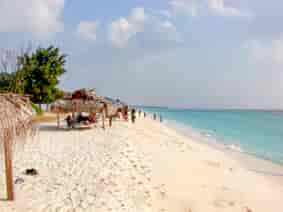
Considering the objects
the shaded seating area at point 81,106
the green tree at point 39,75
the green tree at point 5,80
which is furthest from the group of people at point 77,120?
the green tree at point 5,80

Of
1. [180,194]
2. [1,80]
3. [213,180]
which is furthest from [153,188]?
[1,80]

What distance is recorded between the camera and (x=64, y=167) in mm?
7637

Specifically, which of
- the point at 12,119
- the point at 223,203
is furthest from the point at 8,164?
the point at 223,203

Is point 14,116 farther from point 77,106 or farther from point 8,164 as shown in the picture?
point 77,106

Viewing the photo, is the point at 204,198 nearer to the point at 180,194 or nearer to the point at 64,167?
the point at 180,194

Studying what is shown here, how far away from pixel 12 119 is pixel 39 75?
2161cm

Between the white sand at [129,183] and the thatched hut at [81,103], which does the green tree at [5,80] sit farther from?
the white sand at [129,183]

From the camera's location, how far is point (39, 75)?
24828mm

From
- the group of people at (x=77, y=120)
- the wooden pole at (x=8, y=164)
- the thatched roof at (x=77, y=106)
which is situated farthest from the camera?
the group of people at (x=77, y=120)

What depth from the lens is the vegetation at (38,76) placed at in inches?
971

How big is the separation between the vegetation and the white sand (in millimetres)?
15142

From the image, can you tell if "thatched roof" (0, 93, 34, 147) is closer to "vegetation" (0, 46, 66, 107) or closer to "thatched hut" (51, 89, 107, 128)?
"thatched hut" (51, 89, 107, 128)

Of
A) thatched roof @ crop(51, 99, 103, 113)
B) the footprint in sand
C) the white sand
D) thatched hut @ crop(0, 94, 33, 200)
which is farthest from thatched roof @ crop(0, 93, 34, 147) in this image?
thatched roof @ crop(51, 99, 103, 113)

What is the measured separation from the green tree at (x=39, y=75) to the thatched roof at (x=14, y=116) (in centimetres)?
2039
